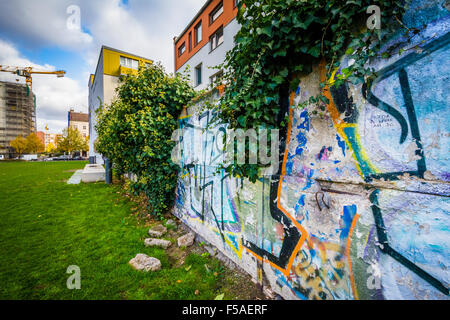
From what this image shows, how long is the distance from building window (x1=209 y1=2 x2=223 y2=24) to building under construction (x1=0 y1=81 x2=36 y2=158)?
222 ft

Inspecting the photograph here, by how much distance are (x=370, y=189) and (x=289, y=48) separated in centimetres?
156

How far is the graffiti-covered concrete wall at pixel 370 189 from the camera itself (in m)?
1.25

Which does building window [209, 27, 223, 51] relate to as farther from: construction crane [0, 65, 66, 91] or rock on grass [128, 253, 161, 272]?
construction crane [0, 65, 66, 91]

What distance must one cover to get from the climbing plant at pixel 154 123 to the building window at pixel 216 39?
40.7 ft

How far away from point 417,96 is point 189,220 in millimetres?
4285

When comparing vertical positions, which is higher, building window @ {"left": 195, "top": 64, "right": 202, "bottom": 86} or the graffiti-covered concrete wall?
building window @ {"left": 195, "top": 64, "right": 202, "bottom": 86}

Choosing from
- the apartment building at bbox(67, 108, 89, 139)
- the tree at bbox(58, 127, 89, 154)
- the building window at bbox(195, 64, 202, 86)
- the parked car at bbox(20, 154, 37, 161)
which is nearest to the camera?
the building window at bbox(195, 64, 202, 86)

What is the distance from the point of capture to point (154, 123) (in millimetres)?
4590

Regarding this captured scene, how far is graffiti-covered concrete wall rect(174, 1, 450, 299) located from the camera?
4.11 feet

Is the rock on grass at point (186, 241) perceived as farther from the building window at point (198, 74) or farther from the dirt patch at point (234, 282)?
the building window at point (198, 74)

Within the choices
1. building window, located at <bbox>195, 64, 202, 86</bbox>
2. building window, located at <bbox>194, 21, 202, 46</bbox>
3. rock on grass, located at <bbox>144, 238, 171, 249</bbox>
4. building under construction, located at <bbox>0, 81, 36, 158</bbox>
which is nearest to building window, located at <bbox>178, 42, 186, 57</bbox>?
building window, located at <bbox>194, 21, 202, 46</bbox>
